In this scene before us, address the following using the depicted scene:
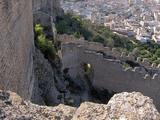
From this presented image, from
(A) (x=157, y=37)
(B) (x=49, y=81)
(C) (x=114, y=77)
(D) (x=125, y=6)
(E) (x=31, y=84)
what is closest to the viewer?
(E) (x=31, y=84)

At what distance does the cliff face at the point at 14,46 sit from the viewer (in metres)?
7.43

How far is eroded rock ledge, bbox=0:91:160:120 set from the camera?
3375 millimetres

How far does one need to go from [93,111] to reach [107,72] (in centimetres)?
1450

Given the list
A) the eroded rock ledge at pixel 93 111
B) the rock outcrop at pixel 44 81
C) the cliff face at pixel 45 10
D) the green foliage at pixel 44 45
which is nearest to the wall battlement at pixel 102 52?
the cliff face at pixel 45 10

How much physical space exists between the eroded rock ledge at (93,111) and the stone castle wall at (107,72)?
13.7 metres

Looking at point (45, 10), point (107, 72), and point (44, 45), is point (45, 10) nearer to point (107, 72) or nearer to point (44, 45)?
point (107, 72)

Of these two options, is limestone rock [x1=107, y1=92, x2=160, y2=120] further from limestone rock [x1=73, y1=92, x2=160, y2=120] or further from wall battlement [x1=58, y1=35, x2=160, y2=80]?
wall battlement [x1=58, y1=35, x2=160, y2=80]

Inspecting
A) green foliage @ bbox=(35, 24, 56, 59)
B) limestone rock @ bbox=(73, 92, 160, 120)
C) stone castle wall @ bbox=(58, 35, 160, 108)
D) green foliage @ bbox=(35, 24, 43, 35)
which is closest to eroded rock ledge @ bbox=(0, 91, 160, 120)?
limestone rock @ bbox=(73, 92, 160, 120)

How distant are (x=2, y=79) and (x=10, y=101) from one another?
12.0 feet

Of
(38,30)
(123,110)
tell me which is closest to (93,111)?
(123,110)

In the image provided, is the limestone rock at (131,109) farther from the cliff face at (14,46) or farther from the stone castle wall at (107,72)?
the stone castle wall at (107,72)

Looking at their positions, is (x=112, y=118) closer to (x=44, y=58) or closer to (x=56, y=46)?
(x=44, y=58)

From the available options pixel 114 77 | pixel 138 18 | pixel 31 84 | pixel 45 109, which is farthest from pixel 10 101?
pixel 138 18

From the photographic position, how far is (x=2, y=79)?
7.20m
